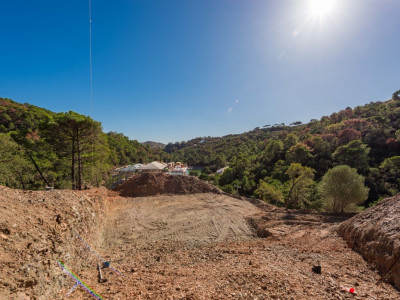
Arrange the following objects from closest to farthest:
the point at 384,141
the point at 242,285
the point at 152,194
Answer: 1. the point at 242,285
2. the point at 152,194
3. the point at 384,141

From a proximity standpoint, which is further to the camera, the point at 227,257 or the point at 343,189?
the point at 343,189

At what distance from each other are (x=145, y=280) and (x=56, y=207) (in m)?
4.19

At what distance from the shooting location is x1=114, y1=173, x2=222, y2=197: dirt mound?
16.4 meters

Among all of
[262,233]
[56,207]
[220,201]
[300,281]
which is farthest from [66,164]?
[300,281]

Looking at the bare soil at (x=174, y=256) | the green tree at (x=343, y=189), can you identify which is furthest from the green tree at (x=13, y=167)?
the green tree at (x=343, y=189)

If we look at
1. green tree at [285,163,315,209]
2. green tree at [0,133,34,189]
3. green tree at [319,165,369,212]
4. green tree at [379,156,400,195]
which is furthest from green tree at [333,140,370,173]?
green tree at [0,133,34,189]

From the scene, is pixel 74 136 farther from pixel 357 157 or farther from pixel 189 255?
pixel 357 157

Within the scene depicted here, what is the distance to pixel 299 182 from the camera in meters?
15.4

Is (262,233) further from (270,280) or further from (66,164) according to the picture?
(66,164)

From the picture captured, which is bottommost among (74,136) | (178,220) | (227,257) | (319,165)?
(227,257)

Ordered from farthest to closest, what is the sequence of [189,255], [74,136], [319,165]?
[319,165], [74,136], [189,255]

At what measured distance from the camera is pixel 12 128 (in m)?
28.7

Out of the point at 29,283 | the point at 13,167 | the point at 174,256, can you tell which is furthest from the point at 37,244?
the point at 13,167

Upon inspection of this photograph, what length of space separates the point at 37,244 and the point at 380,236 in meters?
9.67
